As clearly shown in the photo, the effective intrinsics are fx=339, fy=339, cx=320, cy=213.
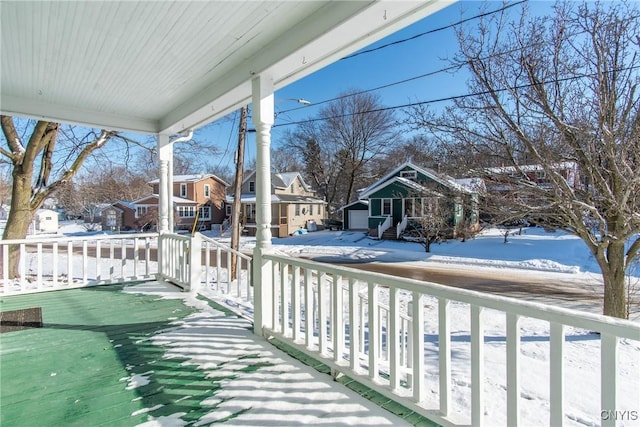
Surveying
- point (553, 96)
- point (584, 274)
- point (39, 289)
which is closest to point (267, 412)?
point (39, 289)

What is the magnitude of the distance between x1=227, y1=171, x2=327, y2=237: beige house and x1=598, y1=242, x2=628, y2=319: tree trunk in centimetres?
1763

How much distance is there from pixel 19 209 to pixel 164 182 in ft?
11.7

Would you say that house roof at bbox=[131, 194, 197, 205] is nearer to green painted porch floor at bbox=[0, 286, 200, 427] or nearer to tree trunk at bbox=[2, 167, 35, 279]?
tree trunk at bbox=[2, 167, 35, 279]

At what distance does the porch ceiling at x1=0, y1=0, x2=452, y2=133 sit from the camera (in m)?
2.16

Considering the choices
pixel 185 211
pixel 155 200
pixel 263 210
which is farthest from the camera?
pixel 185 211

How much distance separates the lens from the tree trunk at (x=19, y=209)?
21.0 feet

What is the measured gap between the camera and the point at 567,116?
16.3 feet

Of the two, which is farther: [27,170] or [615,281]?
[27,170]

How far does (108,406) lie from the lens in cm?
193

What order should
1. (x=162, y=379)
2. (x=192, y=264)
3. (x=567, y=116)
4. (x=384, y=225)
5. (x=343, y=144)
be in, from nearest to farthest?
(x=162, y=379), (x=192, y=264), (x=567, y=116), (x=384, y=225), (x=343, y=144)

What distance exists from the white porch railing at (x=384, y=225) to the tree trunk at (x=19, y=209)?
1459cm

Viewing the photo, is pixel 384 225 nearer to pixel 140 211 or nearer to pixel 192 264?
pixel 192 264

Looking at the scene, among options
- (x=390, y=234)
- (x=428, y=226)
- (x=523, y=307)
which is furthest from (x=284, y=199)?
(x=523, y=307)

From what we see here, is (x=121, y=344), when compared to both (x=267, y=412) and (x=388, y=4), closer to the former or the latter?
(x=267, y=412)
